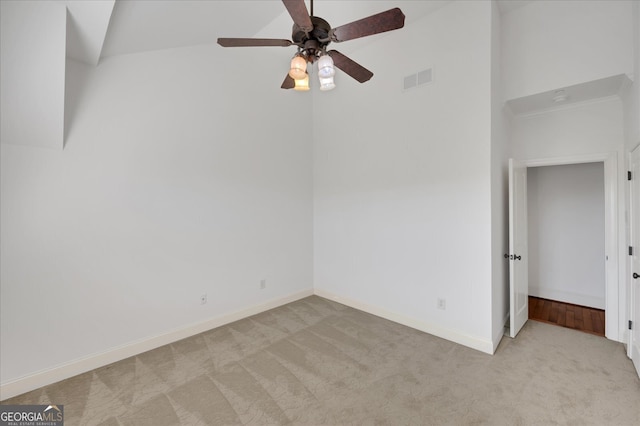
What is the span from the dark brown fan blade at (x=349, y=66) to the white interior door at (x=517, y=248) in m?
2.19

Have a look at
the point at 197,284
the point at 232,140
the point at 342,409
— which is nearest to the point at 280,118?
the point at 232,140

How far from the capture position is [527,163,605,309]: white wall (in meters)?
3.97

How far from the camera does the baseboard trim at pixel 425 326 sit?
2.85 meters

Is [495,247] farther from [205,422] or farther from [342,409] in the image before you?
[205,422]

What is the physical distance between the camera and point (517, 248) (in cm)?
321

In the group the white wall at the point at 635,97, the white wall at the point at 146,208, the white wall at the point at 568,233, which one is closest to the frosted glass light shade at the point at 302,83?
the white wall at the point at 146,208

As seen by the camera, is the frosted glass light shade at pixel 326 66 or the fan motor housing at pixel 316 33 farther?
the frosted glass light shade at pixel 326 66

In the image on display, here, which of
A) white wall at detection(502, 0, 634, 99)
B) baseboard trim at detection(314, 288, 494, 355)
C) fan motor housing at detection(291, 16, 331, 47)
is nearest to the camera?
fan motor housing at detection(291, 16, 331, 47)

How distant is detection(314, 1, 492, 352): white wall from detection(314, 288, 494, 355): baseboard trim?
1 cm

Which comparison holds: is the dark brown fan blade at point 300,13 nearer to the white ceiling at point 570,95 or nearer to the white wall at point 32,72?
the white wall at point 32,72

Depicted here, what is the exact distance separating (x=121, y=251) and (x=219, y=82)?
2.26 metres

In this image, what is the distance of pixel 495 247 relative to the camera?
292cm

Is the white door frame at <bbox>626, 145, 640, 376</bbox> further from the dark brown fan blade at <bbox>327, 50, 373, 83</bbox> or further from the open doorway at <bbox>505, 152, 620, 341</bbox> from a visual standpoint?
the dark brown fan blade at <bbox>327, 50, 373, 83</bbox>

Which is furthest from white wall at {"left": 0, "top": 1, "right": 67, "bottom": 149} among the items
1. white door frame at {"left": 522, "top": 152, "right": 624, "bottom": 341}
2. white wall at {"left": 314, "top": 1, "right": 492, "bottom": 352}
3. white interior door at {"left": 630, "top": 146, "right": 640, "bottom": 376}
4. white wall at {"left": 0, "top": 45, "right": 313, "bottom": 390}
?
white door frame at {"left": 522, "top": 152, "right": 624, "bottom": 341}
